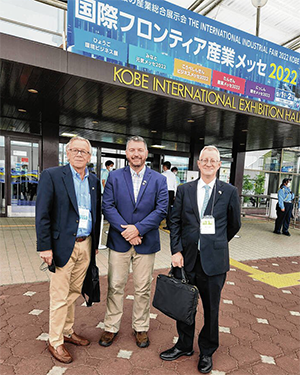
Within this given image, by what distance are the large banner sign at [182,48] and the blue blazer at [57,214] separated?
10.6ft

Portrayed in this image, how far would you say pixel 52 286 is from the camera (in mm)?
2111

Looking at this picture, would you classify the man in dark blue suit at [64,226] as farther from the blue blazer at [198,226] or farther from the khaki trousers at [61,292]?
the blue blazer at [198,226]

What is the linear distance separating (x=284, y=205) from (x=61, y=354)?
784cm

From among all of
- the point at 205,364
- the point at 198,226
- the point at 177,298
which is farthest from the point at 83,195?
the point at 205,364

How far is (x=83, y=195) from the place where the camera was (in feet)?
7.28

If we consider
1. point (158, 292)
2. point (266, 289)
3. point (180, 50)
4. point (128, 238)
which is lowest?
point (266, 289)

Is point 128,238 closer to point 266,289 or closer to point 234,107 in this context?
point 266,289

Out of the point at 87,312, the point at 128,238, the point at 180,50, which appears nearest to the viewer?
the point at 128,238

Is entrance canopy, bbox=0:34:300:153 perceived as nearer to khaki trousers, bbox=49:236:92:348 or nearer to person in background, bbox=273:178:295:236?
person in background, bbox=273:178:295:236

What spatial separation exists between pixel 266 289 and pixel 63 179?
344 cm

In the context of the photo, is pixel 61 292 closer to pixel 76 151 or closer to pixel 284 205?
pixel 76 151

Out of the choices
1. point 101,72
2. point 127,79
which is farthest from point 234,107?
point 101,72

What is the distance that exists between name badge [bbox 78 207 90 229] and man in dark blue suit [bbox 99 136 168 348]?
8.0 inches

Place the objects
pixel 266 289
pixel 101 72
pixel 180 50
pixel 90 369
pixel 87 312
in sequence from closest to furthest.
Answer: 1. pixel 90 369
2. pixel 87 312
3. pixel 266 289
4. pixel 101 72
5. pixel 180 50
